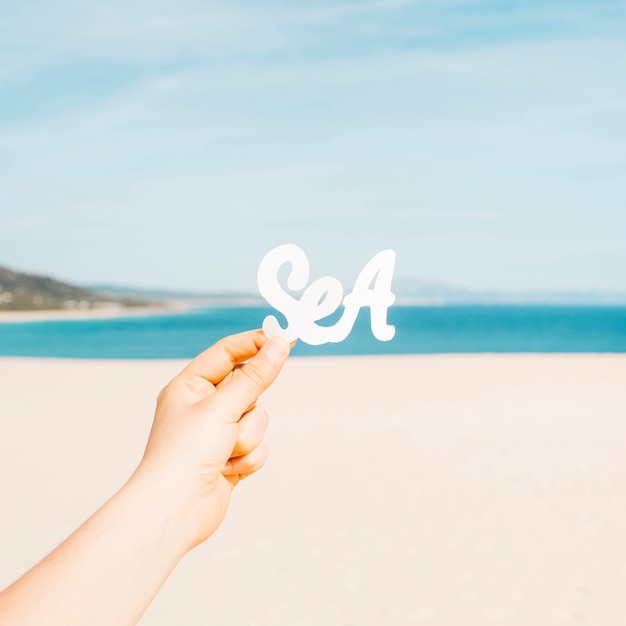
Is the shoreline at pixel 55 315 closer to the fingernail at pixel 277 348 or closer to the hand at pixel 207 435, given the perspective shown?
the hand at pixel 207 435

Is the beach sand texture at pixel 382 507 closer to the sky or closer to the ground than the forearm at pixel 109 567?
closer to the sky

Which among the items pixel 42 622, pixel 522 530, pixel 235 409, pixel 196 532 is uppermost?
pixel 522 530

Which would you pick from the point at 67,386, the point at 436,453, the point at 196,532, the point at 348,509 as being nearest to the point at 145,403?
the point at 67,386

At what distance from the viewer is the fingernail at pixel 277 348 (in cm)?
231

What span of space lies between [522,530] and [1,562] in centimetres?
492

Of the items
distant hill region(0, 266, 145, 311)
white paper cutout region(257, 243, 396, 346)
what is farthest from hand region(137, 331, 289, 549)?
distant hill region(0, 266, 145, 311)

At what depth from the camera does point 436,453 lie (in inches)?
435

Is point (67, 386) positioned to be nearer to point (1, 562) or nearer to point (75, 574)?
point (1, 562)

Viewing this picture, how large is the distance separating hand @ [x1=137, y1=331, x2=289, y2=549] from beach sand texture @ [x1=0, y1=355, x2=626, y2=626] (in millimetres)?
3721

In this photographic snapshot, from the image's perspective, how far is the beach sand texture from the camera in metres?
5.93

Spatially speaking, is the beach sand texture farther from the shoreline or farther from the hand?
the shoreline

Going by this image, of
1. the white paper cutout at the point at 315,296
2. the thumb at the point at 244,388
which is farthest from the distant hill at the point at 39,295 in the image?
the thumb at the point at 244,388

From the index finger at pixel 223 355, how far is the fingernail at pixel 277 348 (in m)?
0.10

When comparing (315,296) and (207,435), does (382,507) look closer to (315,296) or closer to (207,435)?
(315,296)
